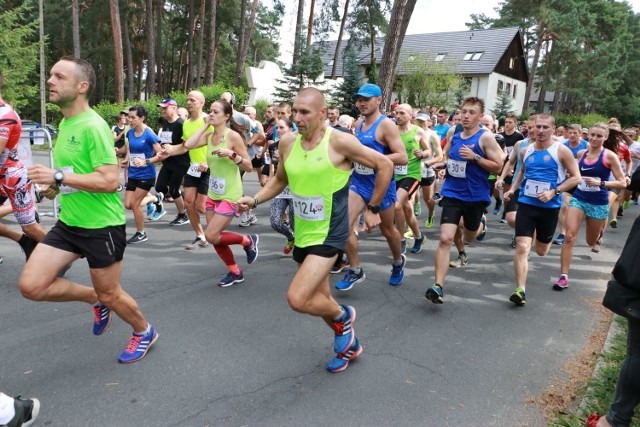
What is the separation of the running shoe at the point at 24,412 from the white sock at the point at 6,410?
0.02 metres

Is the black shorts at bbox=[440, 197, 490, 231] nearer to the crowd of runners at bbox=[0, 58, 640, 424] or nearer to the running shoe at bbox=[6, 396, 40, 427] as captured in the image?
the crowd of runners at bbox=[0, 58, 640, 424]

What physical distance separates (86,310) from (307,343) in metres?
2.09

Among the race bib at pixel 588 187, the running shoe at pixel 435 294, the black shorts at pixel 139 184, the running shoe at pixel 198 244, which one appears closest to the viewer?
the running shoe at pixel 435 294

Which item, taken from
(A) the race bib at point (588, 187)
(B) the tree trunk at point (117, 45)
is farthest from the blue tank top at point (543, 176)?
(B) the tree trunk at point (117, 45)

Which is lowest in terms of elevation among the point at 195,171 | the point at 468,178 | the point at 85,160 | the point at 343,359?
the point at 343,359

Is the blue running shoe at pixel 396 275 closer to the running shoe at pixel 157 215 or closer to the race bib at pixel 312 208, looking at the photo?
the race bib at pixel 312 208

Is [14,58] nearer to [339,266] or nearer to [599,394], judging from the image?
[339,266]

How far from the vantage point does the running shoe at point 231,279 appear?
215 inches

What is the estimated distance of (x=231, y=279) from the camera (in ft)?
18.1

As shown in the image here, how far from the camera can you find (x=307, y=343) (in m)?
4.09

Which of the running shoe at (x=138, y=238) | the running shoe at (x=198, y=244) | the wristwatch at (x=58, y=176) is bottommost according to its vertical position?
the running shoe at (x=138, y=238)

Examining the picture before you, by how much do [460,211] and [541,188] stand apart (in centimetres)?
88

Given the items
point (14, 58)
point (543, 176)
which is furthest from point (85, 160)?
point (14, 58)

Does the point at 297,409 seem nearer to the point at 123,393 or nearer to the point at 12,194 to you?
the point at 123,393
